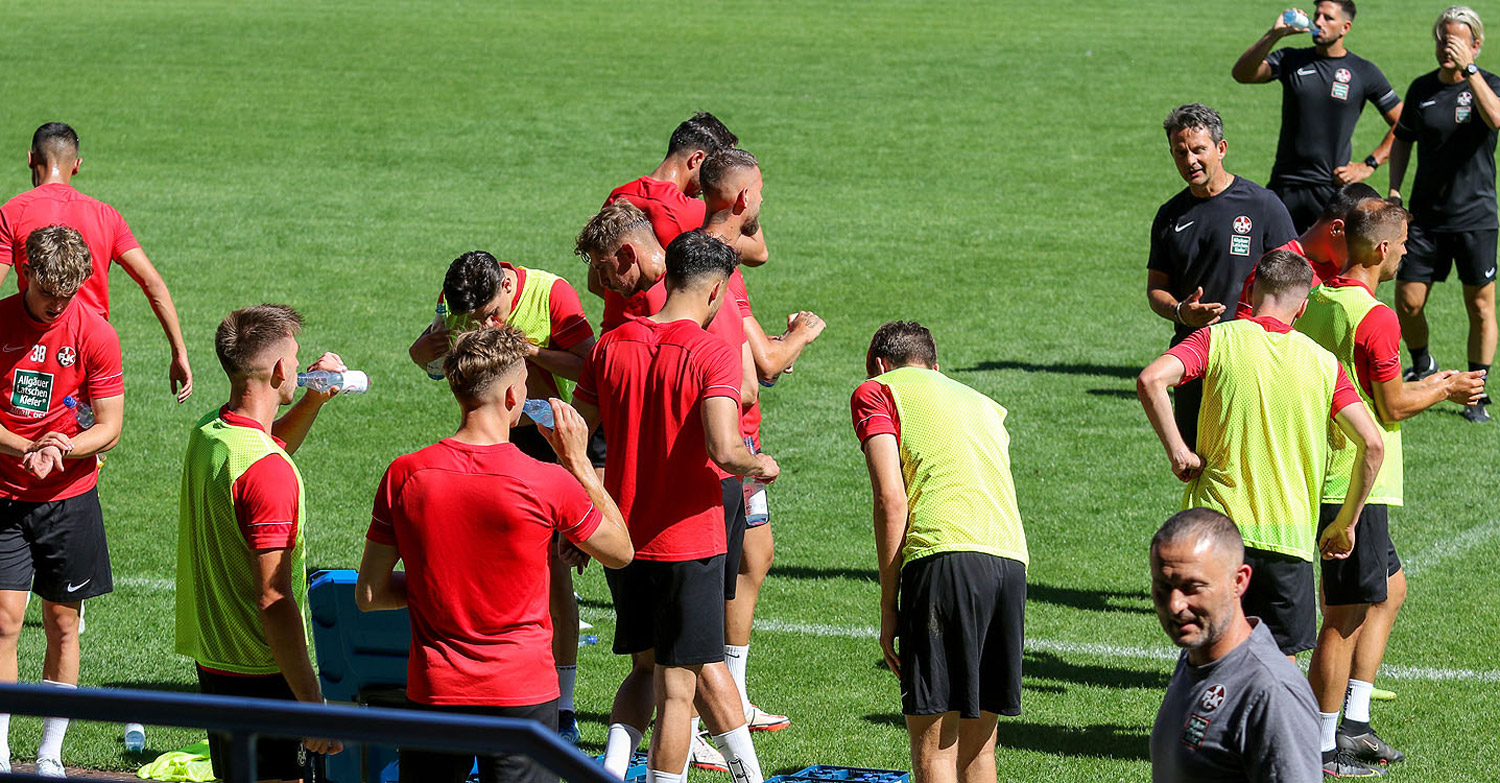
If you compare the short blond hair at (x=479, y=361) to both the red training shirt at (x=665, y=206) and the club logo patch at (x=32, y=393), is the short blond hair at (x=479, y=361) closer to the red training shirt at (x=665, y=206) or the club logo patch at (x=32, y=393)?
the club logo patch at (x=32, y=393)

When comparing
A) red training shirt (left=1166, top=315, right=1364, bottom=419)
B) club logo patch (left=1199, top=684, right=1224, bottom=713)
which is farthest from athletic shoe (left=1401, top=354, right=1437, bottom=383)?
club logo patch (left=1199, top=684, right=1224, bottom=713)

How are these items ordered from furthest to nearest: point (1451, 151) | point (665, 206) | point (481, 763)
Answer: point (1451, 151)
point (665, 206)
point (481, 763)

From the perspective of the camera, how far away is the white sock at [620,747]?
243 inches

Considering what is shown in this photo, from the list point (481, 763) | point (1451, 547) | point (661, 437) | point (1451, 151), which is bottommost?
point (1451, 547)

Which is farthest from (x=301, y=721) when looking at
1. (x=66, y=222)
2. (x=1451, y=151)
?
(x=1451, y=151)

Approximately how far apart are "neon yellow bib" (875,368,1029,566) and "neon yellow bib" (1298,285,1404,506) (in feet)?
5.57

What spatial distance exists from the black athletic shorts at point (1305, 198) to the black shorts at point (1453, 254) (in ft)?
2.29

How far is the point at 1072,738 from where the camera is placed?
7.21 metres

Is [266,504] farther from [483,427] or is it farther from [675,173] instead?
[675,173]

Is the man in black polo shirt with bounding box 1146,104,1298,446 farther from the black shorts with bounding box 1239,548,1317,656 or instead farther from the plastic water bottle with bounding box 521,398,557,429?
the plastic water bottle with bounding box 521,398,557,429

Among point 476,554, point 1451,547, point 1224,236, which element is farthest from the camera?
point 1451,547

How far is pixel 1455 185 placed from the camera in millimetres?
12648

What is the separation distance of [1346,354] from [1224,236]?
159 centimetres

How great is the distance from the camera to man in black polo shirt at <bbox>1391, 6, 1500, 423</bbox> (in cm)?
1257
